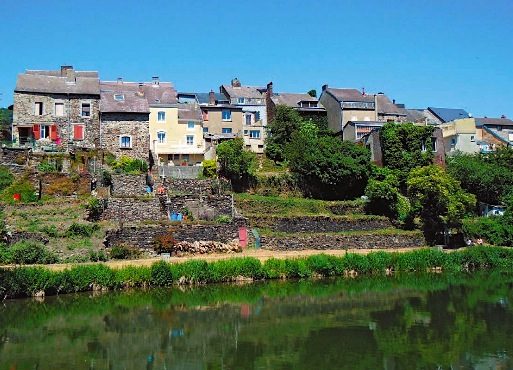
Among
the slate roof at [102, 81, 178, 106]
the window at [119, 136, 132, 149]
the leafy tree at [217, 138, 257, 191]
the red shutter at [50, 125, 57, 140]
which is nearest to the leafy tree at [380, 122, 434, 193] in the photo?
the leafy tree at [217, 138, 257, 191]

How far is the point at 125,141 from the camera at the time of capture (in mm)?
46969

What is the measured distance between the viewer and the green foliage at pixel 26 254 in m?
29.6

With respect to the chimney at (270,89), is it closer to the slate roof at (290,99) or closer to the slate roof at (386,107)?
the slate roof at (290,99)

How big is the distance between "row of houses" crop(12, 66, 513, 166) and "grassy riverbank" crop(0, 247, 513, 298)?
18699 mm

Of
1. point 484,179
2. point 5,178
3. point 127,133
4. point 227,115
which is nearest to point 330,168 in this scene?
point 484,179

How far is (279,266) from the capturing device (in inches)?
1266

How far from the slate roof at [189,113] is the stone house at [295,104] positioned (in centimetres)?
871

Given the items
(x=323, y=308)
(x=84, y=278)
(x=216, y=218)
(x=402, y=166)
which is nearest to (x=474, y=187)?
(x=402, y=166)

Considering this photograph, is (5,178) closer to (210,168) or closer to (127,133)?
(127,133)

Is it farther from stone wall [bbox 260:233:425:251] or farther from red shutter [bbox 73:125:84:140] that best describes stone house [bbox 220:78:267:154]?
stone wall [bbox 260:233:425:251]

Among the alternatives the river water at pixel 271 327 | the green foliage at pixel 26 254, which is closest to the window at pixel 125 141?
the green foliage at pixel 26 254

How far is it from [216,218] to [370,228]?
1091 cm

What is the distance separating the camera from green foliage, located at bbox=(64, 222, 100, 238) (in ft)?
109

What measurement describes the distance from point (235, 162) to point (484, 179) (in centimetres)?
1990
